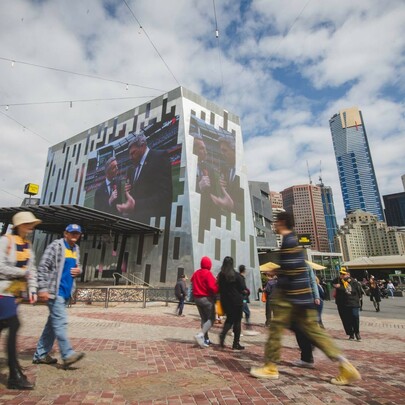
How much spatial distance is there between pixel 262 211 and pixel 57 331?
4659cm

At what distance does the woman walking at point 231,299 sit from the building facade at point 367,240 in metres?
141

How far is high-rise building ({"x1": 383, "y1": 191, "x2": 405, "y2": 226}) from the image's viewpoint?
186750 millimetres

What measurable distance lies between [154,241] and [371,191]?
217361mm

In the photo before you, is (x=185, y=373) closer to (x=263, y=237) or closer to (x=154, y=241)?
(x=154, y=241)

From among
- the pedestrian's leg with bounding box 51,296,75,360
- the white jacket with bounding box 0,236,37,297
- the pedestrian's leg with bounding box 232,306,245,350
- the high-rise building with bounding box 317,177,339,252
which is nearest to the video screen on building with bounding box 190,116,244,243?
the pedestrian's leg with bounding box 232,306,245,350

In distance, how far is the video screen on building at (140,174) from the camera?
22.1 meters

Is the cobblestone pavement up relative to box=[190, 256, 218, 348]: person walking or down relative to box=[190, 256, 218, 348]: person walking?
down

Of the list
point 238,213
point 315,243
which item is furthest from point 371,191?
point 238,213

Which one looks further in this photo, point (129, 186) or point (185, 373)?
point (129, 186)

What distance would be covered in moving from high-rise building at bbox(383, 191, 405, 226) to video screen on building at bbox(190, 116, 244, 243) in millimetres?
202560

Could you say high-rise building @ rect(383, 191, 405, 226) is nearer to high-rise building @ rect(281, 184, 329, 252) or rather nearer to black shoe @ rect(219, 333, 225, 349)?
high-rise building @ rect(281, 184, 329, 252)

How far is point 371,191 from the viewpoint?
19962cm

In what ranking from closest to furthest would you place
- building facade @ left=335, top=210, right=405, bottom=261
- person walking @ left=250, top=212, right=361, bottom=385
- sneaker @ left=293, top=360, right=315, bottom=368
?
person walking @ left=250, top=212, right=361, bottom=385 < sneaker @ left=293, top=360, right=315, bottom=368 < building facade @ left=335, top=210, right=405, bottom=261

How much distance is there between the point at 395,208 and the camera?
191 meters
